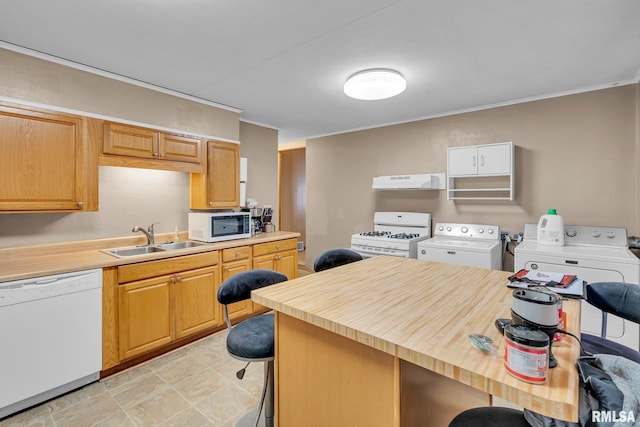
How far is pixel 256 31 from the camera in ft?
6.34

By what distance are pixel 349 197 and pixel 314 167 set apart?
2.89 feet

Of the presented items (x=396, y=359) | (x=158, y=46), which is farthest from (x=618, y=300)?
(x=158, y=46)

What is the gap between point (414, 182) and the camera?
3.67 metres

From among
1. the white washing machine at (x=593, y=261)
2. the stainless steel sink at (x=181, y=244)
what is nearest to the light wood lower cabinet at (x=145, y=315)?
the stainless steel sink at (x=181, y=244)

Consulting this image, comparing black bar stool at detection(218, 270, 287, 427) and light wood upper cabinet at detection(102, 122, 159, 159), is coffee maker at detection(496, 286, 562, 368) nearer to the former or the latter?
black bar stool at detection(218, 270, 287, 427)

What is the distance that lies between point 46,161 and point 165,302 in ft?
4.50

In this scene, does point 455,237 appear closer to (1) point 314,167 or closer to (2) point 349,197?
(2) point 349,197

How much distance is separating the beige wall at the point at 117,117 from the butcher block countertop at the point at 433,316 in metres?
2.13

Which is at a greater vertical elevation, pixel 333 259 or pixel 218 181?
pixel 218 181

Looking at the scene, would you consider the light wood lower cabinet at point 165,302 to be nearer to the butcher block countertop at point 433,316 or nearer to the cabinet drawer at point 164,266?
the cabinet drawer at point 164,266

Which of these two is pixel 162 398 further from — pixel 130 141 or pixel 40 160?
pixel 130 141

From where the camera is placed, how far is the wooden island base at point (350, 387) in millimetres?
1016

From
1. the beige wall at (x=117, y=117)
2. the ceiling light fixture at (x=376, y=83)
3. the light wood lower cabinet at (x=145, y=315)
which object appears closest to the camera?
the beige wall at (x=117, y=117)

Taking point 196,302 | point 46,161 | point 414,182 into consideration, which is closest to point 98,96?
point 46,161
